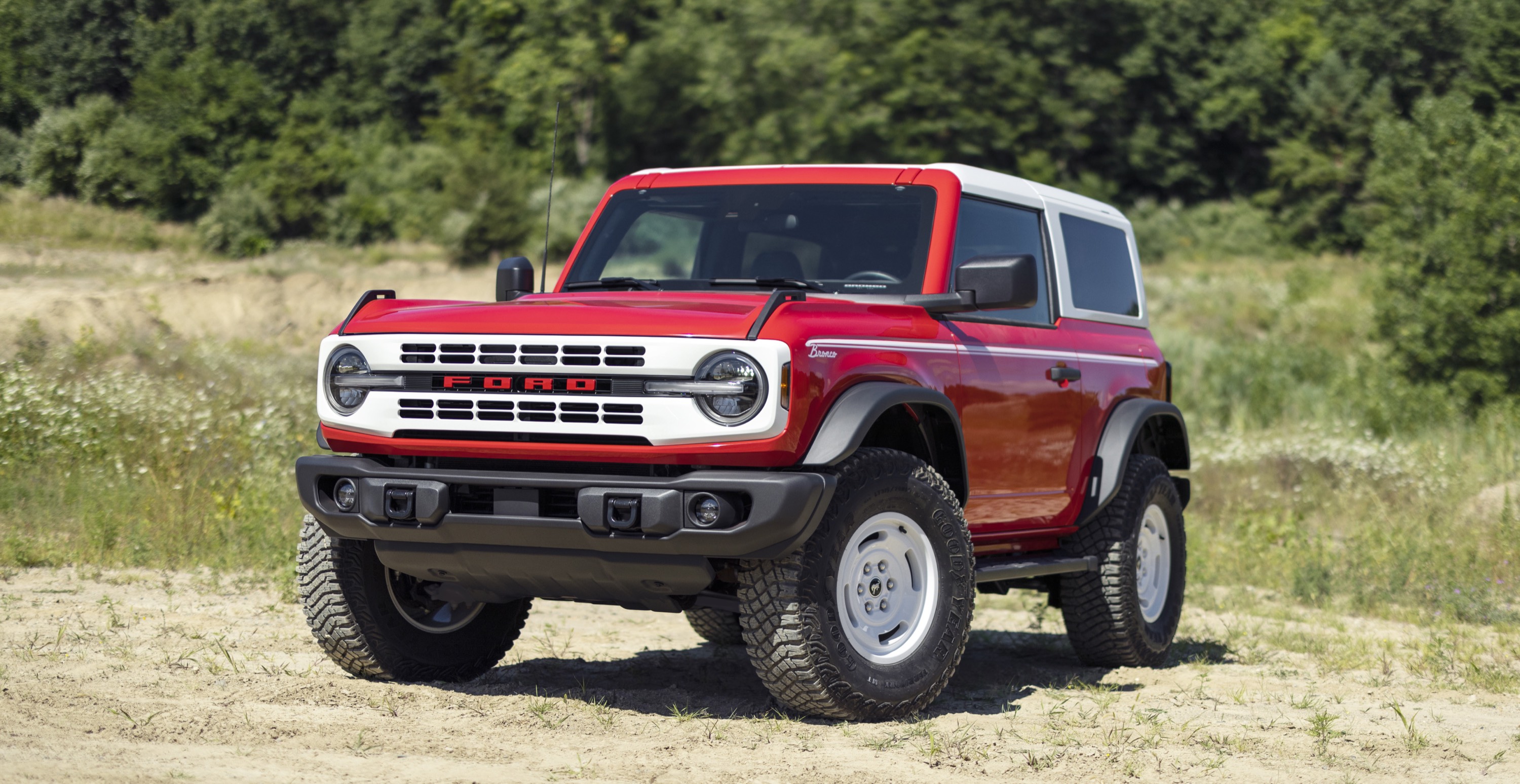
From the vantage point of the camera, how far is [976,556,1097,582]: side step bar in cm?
593

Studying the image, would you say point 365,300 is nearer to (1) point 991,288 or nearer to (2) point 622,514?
(2) point 622,514

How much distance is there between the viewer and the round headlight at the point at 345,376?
530 centimetres

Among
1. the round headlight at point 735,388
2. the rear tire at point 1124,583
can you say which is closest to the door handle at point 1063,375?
the rear tire at point 1124,583

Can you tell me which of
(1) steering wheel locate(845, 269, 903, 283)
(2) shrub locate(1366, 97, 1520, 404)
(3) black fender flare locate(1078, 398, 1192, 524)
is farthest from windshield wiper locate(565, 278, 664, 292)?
(2) shrub locate(1366, 97, 1520, 404)

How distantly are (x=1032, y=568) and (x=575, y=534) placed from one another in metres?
2.32

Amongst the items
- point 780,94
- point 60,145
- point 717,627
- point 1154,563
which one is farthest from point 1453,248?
point 780,94

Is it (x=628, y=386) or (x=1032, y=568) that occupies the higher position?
(x=628, y=386)

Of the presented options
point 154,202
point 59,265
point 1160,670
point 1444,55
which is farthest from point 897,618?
point 1444,55

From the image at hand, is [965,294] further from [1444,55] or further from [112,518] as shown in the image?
[1444,55]

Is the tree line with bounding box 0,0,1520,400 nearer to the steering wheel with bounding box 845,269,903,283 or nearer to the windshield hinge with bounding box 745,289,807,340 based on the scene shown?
the steering wheel with bounding box 845,269,903,283

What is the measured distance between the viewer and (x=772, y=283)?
597 cm

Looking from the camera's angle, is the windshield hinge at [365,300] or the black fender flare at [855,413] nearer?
the black fender flare at [855,413]

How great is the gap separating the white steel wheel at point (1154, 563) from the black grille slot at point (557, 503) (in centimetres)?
372

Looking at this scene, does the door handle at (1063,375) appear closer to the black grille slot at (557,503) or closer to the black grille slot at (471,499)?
the black grille slot at (557,503)
